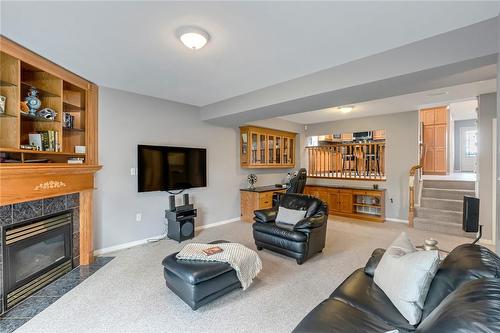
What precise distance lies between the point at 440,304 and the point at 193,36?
249 cm

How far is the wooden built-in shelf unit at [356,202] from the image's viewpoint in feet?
18.2

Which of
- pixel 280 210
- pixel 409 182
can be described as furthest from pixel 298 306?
pixel 409 182

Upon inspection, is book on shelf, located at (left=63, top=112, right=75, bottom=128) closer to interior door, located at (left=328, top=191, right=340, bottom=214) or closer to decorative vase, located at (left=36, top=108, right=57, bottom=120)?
decorative vase, located at (left=36, top=108, right=57, bottom=120)

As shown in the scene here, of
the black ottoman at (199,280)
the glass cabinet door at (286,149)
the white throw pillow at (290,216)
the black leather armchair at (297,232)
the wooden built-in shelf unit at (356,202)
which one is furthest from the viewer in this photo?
the glass cabinet door at (286,149)

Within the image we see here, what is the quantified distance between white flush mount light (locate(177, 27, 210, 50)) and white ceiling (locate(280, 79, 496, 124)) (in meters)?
3.61

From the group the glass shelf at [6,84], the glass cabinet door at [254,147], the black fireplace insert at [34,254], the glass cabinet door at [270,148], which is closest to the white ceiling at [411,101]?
the glass cabinet door at [270,148]

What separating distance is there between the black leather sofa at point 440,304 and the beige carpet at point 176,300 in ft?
2.19

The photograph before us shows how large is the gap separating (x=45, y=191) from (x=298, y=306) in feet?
9.57

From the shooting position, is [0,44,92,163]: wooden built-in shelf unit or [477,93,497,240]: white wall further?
[477,93,497,240]: white wall

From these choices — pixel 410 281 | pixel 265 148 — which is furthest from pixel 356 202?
pixel 410 281

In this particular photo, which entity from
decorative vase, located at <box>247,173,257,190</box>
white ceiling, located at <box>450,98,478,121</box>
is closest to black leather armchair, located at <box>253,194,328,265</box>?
decorative vase, located at <box>247,173,257,190</box>

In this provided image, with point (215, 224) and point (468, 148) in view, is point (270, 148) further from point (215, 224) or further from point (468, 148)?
point (468, 148)

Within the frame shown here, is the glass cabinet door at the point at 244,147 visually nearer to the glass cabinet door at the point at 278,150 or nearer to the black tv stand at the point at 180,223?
the glass cabinet door at the point at 278,150

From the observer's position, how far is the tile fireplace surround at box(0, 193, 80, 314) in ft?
7.46
